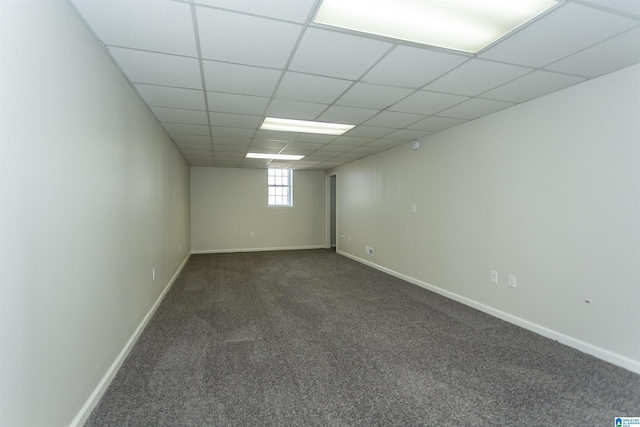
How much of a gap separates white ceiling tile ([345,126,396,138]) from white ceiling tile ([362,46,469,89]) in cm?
136

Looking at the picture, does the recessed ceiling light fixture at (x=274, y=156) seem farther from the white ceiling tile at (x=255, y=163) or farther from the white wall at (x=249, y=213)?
the white wall at (x=249, y=213)

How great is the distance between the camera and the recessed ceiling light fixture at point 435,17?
1.65 meters

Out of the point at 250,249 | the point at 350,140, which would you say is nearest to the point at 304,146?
the point at 350,140

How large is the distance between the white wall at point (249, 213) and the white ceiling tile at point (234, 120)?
4.06 m

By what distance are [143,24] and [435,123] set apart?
3.14 metres

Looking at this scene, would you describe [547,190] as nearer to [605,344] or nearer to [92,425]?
[605,344]

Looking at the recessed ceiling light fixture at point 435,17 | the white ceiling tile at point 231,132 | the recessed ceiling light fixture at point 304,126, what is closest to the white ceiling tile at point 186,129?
the white ceiling tile at point 231,132

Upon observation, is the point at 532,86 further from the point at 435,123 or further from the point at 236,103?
the point at 236,103

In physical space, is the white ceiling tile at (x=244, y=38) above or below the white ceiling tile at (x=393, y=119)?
above

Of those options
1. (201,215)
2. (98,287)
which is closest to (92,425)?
(98,287)

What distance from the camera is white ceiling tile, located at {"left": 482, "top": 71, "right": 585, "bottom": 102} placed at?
2.40m

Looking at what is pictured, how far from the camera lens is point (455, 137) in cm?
379

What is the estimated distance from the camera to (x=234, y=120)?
353cm

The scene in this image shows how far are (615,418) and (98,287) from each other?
313 centimetres
